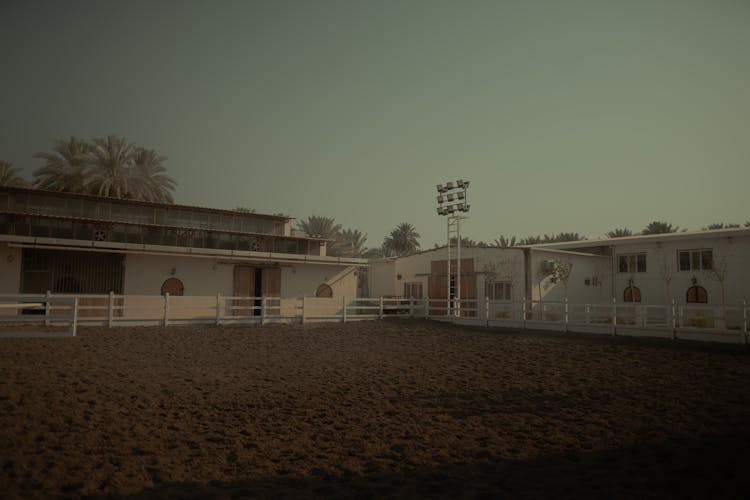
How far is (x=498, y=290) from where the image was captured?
1005 inches

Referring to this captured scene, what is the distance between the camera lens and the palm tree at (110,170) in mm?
30000

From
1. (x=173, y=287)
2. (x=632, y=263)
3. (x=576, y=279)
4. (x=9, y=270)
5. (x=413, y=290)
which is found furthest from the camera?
(x=413, y=290)

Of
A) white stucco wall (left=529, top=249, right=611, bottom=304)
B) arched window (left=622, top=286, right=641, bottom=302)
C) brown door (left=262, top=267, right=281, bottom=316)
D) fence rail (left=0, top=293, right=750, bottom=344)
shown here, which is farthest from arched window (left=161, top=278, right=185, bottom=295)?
arched window (left=622, top=286, right=641, bottom=302)

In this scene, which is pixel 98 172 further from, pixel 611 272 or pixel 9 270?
pixel 611 272

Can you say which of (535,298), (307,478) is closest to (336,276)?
(535,298)

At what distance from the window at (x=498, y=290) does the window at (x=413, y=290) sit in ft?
15.8

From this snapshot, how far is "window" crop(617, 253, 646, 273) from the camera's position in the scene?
2466cm

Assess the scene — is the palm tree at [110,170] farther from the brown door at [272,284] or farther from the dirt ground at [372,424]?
the dirt ground at [372,424]

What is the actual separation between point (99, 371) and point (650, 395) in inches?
397

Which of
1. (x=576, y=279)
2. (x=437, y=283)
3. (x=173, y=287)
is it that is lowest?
(x=173, y=287)

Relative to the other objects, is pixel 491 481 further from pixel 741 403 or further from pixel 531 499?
pixel 741 403

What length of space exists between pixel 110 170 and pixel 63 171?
8.26ft

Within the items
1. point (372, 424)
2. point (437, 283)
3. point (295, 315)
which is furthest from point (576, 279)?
point (372, 424)

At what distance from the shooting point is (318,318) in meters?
21.0
